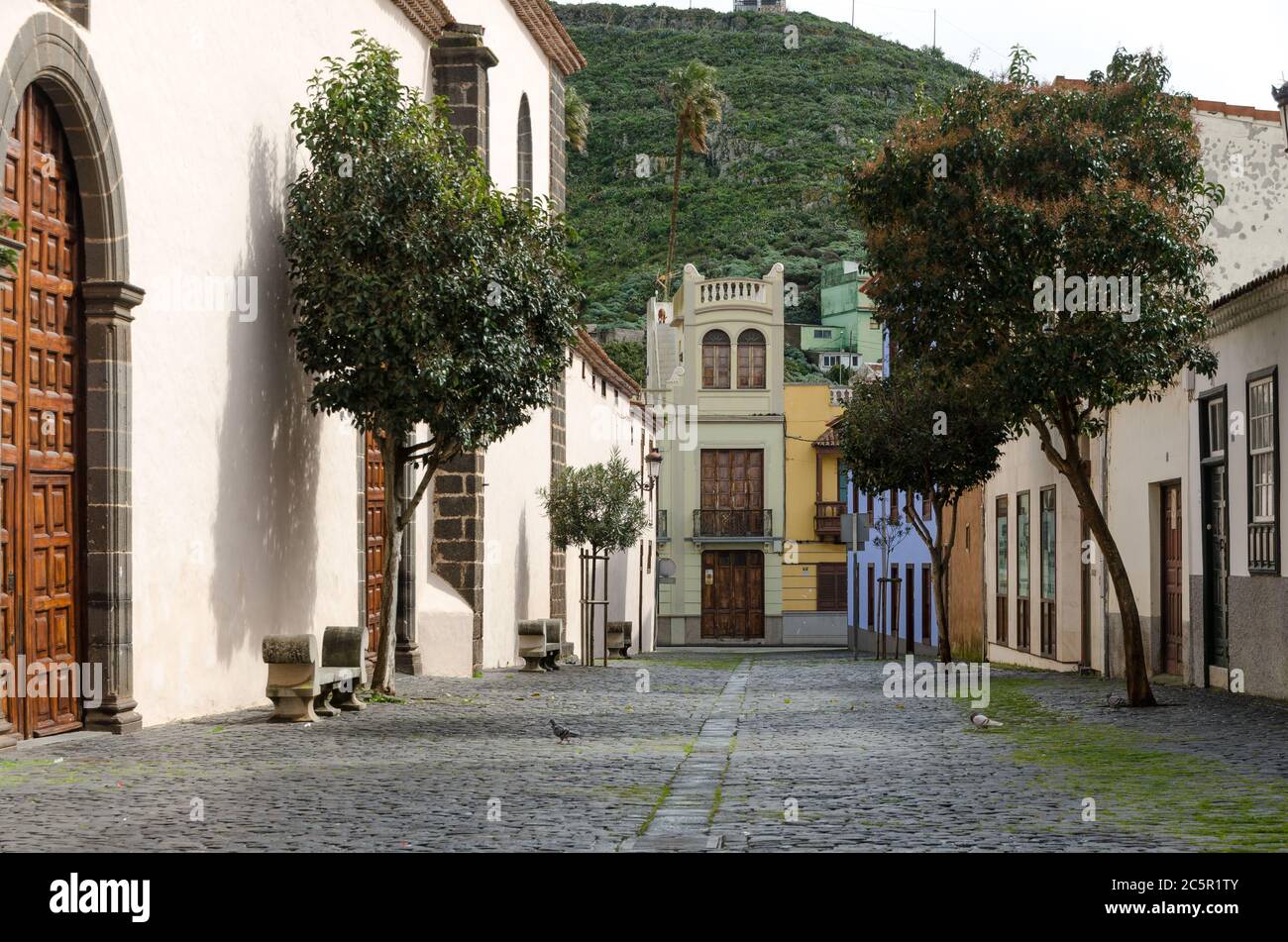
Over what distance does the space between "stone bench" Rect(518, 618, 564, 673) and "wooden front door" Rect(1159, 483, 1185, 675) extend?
803 centimetres

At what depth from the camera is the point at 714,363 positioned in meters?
58.8

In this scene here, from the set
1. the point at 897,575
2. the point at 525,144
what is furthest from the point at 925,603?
the point at 525,144

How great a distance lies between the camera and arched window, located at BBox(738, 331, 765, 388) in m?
58.8

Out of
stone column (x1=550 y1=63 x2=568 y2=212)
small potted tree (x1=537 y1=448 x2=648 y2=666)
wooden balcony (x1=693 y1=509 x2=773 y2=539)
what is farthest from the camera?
wooden balcony (x1=693 y1=509 x2=773 y2=539)

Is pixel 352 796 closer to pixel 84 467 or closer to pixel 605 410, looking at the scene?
pixel 84 467

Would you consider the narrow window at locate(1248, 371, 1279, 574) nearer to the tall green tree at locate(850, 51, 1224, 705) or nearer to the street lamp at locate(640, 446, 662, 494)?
the tall green tree at locate(850, 51, 1224, 705)

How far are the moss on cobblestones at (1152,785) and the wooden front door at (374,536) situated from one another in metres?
8.16

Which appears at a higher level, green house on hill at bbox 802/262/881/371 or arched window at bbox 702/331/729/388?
green house on hill at bbox 802/262/881/371

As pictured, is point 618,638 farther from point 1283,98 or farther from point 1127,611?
point 1283,98

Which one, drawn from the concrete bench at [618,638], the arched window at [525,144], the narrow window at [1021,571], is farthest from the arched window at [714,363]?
the arched window at [525,144]

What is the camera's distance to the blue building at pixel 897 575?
40.4 m

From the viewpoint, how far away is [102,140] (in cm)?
1231

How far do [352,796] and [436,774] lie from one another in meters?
1.12

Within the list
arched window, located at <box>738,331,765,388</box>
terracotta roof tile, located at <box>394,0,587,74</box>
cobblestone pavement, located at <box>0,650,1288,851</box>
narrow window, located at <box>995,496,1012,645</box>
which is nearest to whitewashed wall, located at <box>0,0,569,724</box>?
cobblestone pavement, located at <box>0,650,1288,851</box>
